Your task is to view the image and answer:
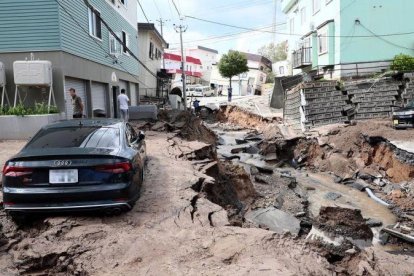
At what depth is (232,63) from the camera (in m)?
54.0

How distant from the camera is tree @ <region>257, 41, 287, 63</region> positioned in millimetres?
96238

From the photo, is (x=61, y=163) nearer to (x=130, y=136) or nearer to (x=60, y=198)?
(x=60, y=198)

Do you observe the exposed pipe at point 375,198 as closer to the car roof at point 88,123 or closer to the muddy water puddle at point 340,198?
the muddy water puddle at point 340,198

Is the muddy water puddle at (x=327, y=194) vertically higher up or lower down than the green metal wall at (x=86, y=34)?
lower down

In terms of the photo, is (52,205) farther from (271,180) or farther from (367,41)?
(367,41)

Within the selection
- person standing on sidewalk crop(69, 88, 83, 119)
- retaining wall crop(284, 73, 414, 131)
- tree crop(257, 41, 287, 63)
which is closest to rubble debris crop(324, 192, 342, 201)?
retaining wall crop(284, 73, 414, 131)

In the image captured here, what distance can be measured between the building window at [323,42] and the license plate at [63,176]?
23506 mm

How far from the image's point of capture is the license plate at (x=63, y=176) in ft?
17.2

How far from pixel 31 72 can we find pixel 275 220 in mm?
9132

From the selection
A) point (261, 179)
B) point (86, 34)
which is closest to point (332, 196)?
point (261, 179)

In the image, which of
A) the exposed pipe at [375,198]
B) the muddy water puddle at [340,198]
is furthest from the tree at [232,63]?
the exposed pipe at [375,198]

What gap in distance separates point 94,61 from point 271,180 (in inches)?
361

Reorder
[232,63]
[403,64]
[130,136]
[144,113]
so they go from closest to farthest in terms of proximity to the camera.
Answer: [130,136]
[144,113]
[403,64]
[232,63]

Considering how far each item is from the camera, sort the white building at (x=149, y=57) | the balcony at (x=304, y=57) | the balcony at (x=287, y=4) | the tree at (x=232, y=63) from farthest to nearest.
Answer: the tree at (x=232, y=63) → the balcony at (x=287, y=4) → the white building at (x=149, y=57) → the balcony at (x=304, y=57)
